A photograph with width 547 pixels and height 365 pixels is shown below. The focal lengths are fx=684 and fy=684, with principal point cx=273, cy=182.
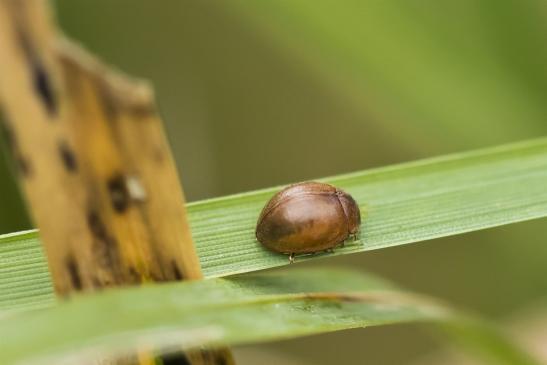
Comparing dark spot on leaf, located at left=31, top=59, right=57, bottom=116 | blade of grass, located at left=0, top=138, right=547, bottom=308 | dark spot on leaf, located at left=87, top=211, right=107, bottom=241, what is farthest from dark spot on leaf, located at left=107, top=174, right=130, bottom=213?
blade of grass, located at left=0, top=138, right=547, bottom=308

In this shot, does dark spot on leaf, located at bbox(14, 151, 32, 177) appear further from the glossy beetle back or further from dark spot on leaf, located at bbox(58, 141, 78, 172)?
the glossy beetle back

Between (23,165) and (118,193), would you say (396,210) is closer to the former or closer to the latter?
(118,193)

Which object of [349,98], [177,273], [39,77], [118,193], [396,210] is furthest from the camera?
[349,98]

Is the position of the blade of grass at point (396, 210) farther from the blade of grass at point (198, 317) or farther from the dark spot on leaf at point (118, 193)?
the dark spot on leaf at point (118, 193)

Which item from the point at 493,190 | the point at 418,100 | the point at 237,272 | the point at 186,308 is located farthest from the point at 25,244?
the point at 418,100

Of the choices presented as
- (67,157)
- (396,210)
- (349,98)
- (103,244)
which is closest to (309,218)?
(396,210)

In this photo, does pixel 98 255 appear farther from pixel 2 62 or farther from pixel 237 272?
A: pixel 237 272

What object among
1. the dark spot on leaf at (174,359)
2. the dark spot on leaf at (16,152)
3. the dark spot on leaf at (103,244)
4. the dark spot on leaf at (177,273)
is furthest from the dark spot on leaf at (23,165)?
the dark spot on leaf at (174,359)
